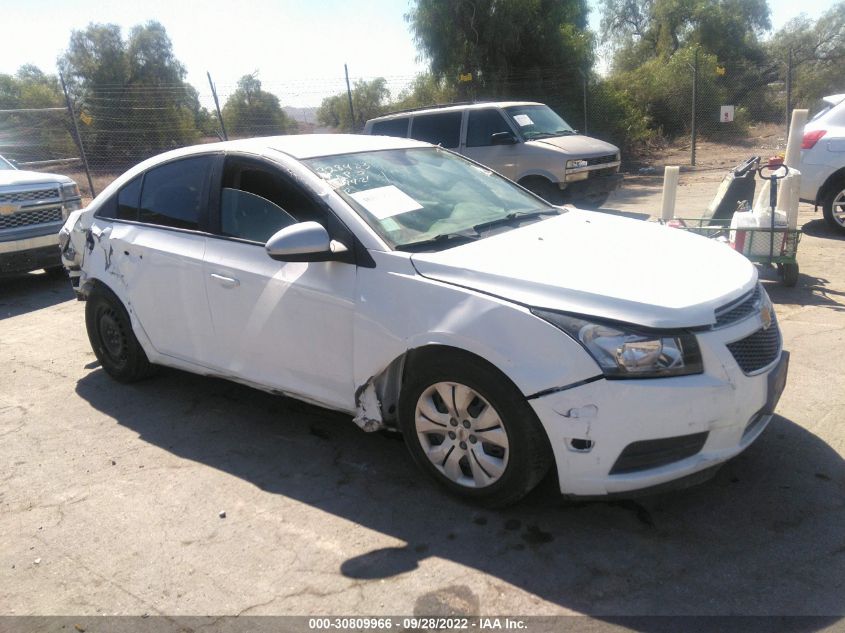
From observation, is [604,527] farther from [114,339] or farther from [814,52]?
[814,52]

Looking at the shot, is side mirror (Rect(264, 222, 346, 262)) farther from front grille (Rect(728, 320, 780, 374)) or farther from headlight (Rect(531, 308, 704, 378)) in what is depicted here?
front grille (Rect(728, 320, 780, 374))

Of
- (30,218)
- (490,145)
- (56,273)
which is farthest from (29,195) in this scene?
(490,145)

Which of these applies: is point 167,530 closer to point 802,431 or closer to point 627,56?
point 802,431

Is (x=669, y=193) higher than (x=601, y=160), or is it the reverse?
(x=601, y=160)

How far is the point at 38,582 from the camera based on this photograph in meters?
3.13

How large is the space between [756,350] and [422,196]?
6.20 feet

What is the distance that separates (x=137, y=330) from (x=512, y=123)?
24.3 feet

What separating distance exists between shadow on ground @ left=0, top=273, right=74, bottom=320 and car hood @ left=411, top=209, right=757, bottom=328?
6640mm

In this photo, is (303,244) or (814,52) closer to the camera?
(303,244)

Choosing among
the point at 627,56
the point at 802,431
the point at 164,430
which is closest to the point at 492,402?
the point at 802,431

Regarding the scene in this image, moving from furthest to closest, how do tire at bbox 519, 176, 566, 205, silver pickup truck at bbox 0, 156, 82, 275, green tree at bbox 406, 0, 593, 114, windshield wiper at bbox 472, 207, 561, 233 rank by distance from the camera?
green tree at bbox 406, 0, 593, 114 → tire at bbox 519, 176, 566, 205 → silver pickup truck at bbox 0, 156, 82, 275 → windshield wiper at bbox 472, 207, 561, 233

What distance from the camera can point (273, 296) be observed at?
12.7 feet

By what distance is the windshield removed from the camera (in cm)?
366

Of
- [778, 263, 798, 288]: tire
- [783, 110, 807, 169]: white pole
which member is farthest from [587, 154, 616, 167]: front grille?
[778, 263, 798, 288]: tire
